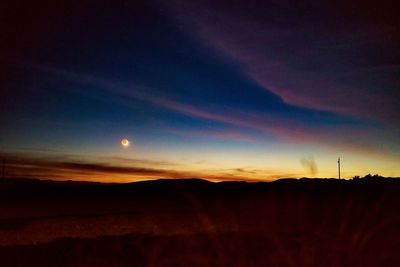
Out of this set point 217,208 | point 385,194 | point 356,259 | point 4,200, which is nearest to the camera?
point 356,259

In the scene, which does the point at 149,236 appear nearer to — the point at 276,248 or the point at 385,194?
the point at 276,248

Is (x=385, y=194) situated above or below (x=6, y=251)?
above

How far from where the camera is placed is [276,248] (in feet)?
47.6

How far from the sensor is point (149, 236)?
15.4 meters

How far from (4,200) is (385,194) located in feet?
80.2

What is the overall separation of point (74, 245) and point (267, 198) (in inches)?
752

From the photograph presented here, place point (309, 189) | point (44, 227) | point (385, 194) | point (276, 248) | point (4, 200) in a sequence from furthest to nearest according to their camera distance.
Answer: point (309, 189) → point (385, 194) → point (4, 200) → point (44, 227) → point (276, 248)

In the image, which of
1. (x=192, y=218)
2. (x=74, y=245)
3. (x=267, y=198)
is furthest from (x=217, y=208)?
(x=74, y=245)

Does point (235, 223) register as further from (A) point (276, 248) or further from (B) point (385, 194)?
(B) point (385, 194)

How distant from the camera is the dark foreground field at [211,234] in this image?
1288cm

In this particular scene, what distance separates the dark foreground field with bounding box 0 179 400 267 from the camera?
42.3 ft

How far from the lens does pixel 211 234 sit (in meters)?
A: 16.1

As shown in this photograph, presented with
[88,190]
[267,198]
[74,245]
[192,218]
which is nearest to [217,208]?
[192,218]

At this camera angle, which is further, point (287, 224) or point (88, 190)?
point (88, 190)
